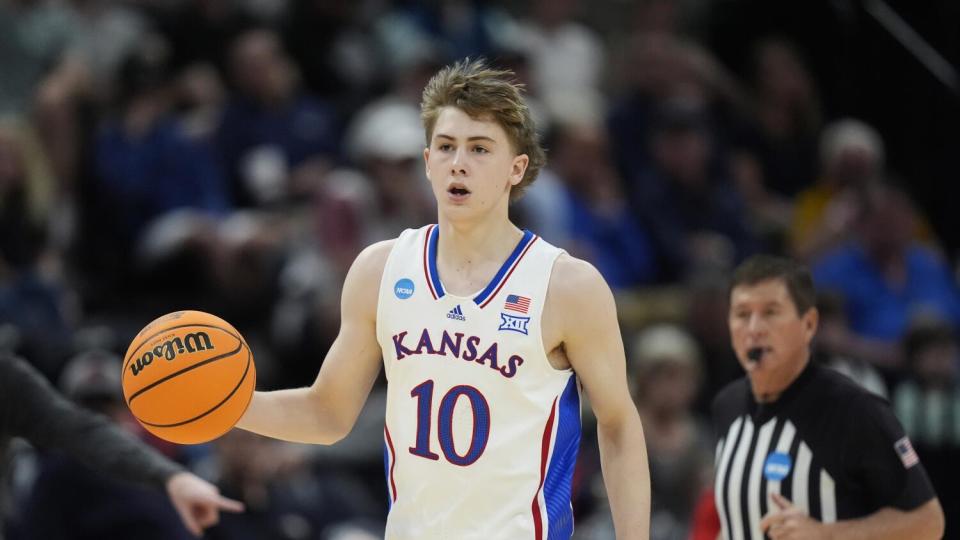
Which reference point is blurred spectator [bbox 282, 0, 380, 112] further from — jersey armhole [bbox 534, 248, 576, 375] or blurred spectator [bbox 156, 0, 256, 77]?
jersey armhole [bbox 534, 248, 576, 375]

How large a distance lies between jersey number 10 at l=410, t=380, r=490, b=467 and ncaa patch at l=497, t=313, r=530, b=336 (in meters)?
0.23

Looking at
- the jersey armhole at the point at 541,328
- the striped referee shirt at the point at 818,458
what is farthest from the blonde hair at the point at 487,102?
the striped referee shirt at the point at 818,458

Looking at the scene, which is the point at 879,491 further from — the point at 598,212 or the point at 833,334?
the point at 598,212

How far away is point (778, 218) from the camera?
12555mm

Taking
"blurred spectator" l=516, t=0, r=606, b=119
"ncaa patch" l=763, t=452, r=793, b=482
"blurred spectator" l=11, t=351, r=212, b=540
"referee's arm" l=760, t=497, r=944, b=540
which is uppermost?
"blurred spectator" l=516, t=0, r=606, b=119

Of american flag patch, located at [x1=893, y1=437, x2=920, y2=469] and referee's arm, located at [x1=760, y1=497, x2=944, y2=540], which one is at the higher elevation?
american flag patch, located at [x1=893, y1=437, x2=920, y2=469]

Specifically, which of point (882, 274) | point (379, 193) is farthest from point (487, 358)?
point (882, 274)

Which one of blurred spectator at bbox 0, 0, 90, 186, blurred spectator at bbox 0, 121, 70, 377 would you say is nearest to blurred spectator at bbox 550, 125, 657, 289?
blurred spectator at bbox 0, 0, 90, 186

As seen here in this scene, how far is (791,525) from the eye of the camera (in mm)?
5652

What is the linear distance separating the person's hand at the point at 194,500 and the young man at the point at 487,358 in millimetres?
538

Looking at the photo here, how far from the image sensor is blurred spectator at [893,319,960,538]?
877 cm

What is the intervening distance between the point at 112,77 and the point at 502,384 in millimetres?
6968

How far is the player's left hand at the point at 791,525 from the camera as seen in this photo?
221 inches

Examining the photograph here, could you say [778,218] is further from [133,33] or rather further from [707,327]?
[133,33]
